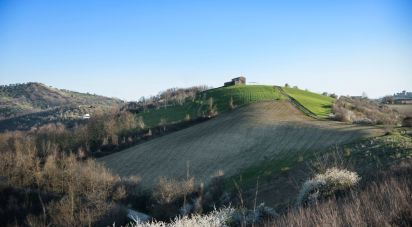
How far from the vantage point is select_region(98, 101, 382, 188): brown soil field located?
44125 millimetres

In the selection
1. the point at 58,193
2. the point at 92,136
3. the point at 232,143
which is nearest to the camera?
the point at 58,193

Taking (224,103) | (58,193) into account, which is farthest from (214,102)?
(58,193)

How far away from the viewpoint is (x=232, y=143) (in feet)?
174

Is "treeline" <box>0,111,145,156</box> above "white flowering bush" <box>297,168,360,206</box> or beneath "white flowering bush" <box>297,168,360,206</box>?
beneath

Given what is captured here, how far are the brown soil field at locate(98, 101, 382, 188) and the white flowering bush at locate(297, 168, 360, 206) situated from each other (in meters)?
23.0

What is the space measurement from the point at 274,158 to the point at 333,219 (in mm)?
35634

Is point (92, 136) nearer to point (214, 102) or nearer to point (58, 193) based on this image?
point (214, 102)

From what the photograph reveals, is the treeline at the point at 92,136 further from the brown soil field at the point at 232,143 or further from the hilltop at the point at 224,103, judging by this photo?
the brown soil field at the point at 232,143

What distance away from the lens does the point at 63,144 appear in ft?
243

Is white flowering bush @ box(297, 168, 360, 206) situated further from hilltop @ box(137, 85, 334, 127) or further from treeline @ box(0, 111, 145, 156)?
treeline @ box(0, 111, 145, 156)

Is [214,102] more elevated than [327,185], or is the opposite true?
[214,102]

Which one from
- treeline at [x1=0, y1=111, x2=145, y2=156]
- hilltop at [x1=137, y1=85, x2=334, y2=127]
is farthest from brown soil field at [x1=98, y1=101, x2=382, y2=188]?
treeline at [x1=0, y1=111, x2=145, y2=156]

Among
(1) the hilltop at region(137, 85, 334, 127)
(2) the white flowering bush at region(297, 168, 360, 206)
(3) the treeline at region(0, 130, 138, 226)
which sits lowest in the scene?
(3) the treeline at region(0, 130, 138, 226)

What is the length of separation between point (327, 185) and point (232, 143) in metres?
35.2
